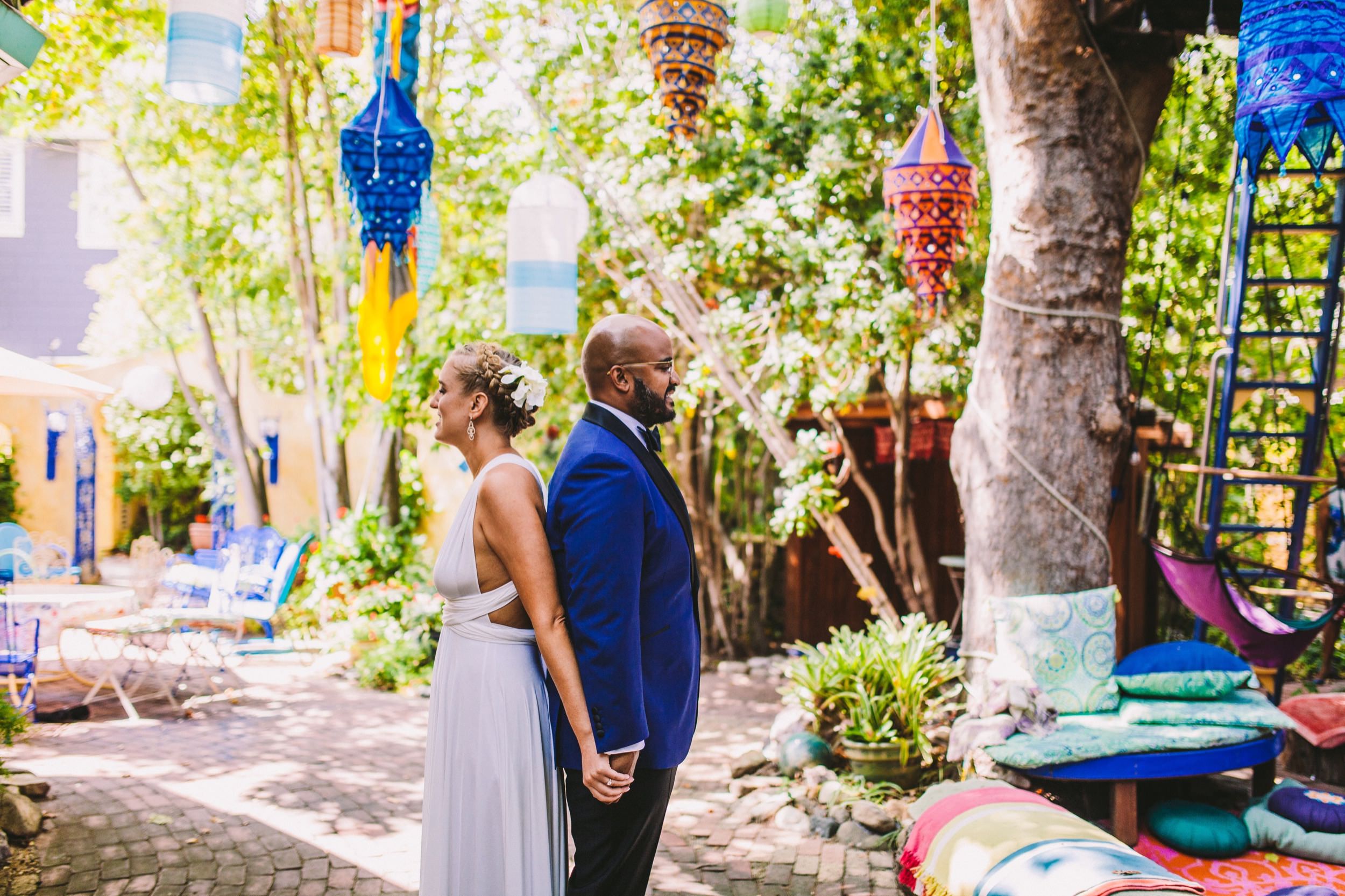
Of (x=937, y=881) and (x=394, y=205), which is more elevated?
(x=394, y=205)

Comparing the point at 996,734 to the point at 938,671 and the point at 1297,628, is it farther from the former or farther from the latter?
the point at 1297,628

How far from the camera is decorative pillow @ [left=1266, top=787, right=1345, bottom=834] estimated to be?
3.99 meters

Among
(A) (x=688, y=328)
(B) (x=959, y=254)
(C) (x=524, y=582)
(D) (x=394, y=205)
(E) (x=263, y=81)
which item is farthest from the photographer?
(E) (x=263, y=81)

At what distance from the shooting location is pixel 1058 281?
4.55 meters

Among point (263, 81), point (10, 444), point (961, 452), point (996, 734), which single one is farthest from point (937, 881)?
point (10, 444)

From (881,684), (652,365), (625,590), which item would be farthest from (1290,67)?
(881,684)

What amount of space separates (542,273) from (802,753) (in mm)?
2735

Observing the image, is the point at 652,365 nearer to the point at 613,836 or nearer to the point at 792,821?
the point at 613,836

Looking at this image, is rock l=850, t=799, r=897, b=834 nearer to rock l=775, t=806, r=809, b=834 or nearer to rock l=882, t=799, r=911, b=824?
rock l=882, t=799, r=911, b=824

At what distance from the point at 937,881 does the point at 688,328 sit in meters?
4.32

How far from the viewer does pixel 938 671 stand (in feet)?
16.6

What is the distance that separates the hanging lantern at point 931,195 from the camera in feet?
14.6

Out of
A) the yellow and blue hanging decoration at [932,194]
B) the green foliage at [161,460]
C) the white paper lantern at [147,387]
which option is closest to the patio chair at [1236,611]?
the yellow and blue hanging decoration at [932,194]

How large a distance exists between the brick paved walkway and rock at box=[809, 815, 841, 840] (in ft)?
0.30
